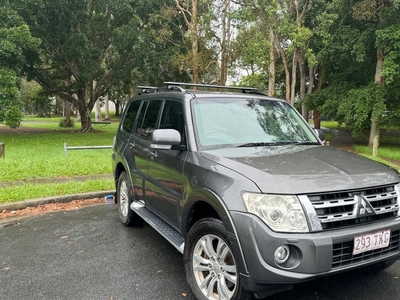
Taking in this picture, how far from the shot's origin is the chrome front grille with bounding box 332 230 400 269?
2.38m

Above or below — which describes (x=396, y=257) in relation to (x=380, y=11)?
below

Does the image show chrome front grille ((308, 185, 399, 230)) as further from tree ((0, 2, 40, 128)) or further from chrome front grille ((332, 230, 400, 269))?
tree ((0, 2, 40, 128))

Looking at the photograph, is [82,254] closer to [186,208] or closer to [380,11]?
[186,208]

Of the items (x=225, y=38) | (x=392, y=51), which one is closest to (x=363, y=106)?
(x=392, y=51)

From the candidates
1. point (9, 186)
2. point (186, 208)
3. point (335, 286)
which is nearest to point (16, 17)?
point (9, 186)

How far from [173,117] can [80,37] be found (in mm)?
17052

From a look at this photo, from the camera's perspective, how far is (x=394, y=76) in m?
15.9

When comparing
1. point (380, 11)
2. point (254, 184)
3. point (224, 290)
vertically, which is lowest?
point (224, 290)

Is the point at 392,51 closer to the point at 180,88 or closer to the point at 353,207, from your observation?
the point at 180,88

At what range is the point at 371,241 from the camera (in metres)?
2.50

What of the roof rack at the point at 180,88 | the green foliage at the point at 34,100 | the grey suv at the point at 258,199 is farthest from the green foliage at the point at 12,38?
the green foliage at the point at 34,100

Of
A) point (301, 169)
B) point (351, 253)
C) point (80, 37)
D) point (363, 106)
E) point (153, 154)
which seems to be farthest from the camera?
point (80, 37)

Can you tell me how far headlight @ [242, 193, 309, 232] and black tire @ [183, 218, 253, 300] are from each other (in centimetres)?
36

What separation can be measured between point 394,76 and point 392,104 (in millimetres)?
2000
